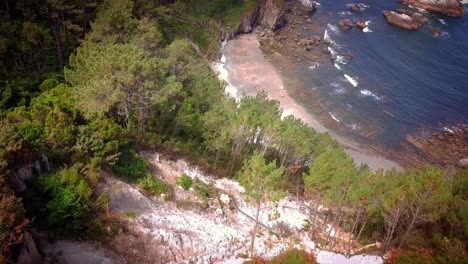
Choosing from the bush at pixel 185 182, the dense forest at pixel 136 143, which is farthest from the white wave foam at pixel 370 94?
the bush at pixel 185 182

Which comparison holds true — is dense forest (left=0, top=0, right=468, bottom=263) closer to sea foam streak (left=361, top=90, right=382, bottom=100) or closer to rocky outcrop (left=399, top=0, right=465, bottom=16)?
sea foam streak (left=361, top=90, right=382, bottom=100)

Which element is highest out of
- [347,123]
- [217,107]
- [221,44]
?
[217,107]

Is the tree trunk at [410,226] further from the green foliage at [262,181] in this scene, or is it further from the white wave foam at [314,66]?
the white wave foam at [314,66]

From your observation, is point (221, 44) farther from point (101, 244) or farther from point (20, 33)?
point (101, 244)

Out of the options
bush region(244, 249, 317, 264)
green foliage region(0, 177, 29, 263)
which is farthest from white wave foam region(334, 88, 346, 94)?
green foliage region(0, 177, 29, 263)

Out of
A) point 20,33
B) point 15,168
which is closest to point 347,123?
point 20,33

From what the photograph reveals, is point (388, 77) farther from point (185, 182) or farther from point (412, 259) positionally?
point (412, 259)

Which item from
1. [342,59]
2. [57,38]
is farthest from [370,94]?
[57,38]

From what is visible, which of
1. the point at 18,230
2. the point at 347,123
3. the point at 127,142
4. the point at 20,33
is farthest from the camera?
the point at 347,123
